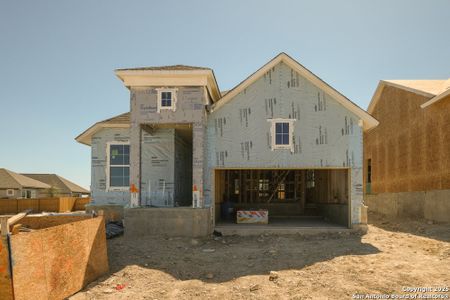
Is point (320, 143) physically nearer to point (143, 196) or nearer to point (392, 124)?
point (143, 196)

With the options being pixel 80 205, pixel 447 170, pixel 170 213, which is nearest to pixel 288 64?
pixel 170 213

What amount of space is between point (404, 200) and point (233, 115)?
46.3ft

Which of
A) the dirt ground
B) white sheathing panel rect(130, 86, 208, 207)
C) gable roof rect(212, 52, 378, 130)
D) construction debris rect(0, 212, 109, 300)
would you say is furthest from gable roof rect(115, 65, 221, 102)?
construction debris rect(0, 212, 109, 300)

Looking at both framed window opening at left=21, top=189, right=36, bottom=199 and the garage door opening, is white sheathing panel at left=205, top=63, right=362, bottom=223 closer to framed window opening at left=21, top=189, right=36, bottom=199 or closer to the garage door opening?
the garage door opening

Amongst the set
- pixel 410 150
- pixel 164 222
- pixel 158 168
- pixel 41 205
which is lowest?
pixel 41 205

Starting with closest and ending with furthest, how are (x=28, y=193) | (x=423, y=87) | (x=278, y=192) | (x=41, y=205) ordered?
(x=423, y=87), (x=278, y=192), (x=41, y=205), (x=28, y=193)

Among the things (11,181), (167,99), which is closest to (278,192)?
(167,99)

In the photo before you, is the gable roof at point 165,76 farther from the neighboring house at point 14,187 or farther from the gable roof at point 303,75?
the neighboring house at point 14,187

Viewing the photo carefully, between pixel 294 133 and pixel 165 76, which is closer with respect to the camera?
pixel 165 76

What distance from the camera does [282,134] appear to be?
50.5ft

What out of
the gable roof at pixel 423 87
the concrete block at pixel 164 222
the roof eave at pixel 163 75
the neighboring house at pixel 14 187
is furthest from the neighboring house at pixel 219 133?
the neighboring house at pixel 14 187

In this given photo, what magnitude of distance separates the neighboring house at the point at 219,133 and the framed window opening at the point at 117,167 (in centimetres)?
5

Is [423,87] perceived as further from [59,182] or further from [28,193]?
[59,182]

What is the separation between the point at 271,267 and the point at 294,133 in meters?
6.99
